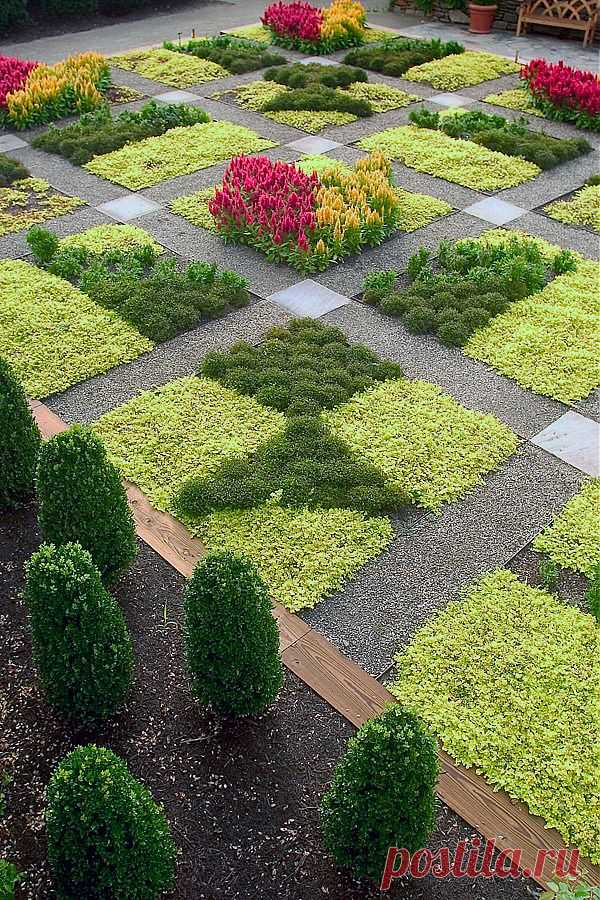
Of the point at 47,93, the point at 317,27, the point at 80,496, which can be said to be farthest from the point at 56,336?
the point at 317,27

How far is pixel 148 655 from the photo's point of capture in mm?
4160

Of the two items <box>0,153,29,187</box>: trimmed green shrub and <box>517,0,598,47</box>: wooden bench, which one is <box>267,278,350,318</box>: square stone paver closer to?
<box>0,153,29,187</box>: trimmed green shrub

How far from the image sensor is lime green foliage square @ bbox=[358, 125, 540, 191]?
9523 millimetres

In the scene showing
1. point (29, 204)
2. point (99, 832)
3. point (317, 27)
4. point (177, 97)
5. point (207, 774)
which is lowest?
point (207, 774)

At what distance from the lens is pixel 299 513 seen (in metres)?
4.99

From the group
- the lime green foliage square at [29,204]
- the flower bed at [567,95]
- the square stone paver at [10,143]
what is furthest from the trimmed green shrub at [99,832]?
the flower bed at [567,95]

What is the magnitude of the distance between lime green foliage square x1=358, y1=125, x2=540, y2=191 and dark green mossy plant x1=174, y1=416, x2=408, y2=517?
5.35 m

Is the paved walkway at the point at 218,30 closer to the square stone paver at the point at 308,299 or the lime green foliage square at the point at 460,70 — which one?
the lime green foliage square at the point at 460,70

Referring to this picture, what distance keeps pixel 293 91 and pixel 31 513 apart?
9060 mm

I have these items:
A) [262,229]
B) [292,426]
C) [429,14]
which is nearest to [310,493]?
[292,426]

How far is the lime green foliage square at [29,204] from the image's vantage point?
28.1ft

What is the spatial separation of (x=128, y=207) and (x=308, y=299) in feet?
9.45

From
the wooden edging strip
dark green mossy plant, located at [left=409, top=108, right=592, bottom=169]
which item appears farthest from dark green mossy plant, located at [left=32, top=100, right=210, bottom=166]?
the wooden edging strip

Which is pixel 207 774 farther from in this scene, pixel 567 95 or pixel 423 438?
pixel 567 95
